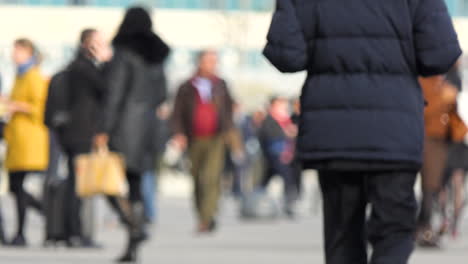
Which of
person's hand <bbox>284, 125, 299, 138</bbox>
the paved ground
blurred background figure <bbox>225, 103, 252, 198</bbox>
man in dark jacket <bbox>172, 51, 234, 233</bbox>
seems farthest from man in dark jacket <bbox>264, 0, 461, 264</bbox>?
blurred background figure <bbox>225, 103, 252, 198</bbox>

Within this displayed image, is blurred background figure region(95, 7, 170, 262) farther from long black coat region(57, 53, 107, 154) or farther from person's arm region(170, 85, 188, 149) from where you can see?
person's arm region(170, 85, 188, 149)

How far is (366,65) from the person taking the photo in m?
7.04

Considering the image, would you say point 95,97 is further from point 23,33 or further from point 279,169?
point 23,33

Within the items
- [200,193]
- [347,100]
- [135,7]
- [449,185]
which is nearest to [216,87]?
[200,193]

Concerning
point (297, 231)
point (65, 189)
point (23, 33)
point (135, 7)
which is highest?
point (135, 7)

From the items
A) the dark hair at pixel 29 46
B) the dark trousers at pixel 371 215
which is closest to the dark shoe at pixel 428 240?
the dark hair at pixel 29 46

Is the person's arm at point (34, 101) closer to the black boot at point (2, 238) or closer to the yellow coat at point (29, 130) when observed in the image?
the yellow coat at point (29, 130)

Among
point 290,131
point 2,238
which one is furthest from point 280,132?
point 2,238

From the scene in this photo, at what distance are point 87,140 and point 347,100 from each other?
22.8 feet

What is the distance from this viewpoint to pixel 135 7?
12.7 metres

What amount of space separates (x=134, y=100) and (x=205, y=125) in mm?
5477

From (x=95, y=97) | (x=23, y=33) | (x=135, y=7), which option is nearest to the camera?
(x=135, y=7)

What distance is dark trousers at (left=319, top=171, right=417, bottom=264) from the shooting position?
276 inches

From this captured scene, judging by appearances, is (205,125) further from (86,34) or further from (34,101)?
(86,34)
